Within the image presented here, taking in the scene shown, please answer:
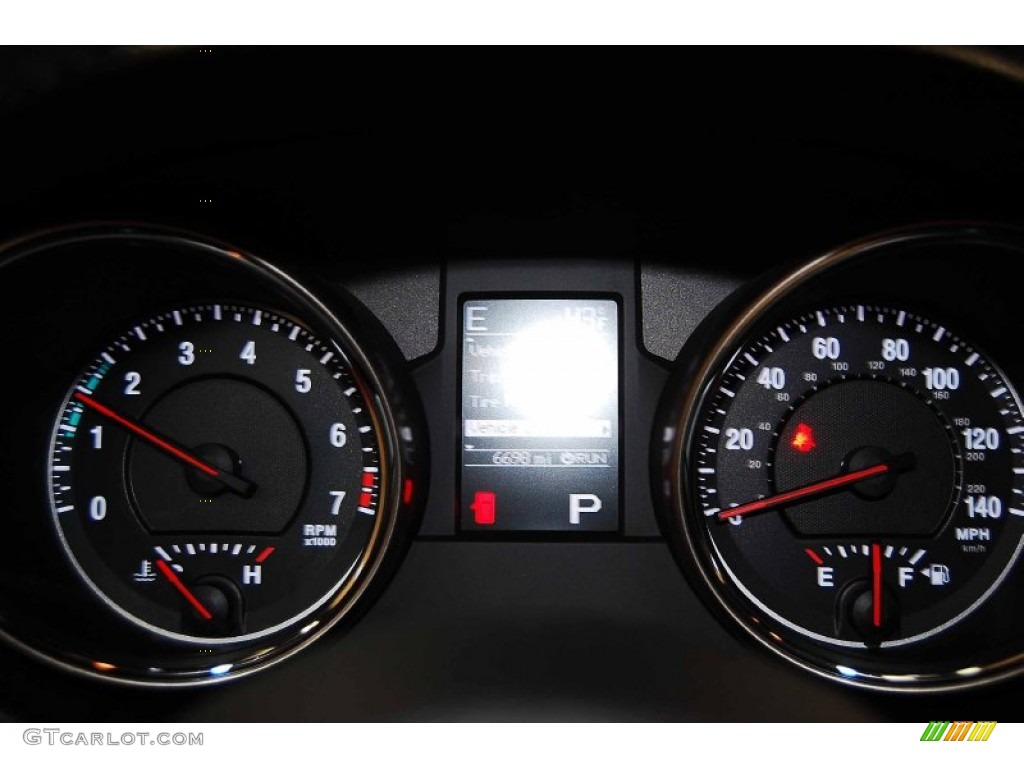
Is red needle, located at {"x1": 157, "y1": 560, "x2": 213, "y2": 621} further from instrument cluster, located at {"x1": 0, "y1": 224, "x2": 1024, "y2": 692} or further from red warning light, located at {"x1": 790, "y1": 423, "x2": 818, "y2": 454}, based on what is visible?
red warning light, located at {"x1": 790, "y1": 423, "x2": 818, "y2": 454}

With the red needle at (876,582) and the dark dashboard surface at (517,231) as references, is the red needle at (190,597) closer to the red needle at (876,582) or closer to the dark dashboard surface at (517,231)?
the dark dashboard surface at (517,231)

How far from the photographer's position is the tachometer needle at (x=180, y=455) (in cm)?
188

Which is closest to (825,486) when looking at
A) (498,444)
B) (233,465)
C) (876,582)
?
(876,582)

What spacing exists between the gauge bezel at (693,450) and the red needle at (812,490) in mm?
113

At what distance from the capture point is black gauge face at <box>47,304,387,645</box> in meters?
1.96

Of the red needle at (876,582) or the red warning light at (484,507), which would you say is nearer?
the red needle at (876,582)

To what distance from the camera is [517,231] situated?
1983 millimetres

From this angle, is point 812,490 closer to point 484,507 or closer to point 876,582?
point 876,582
